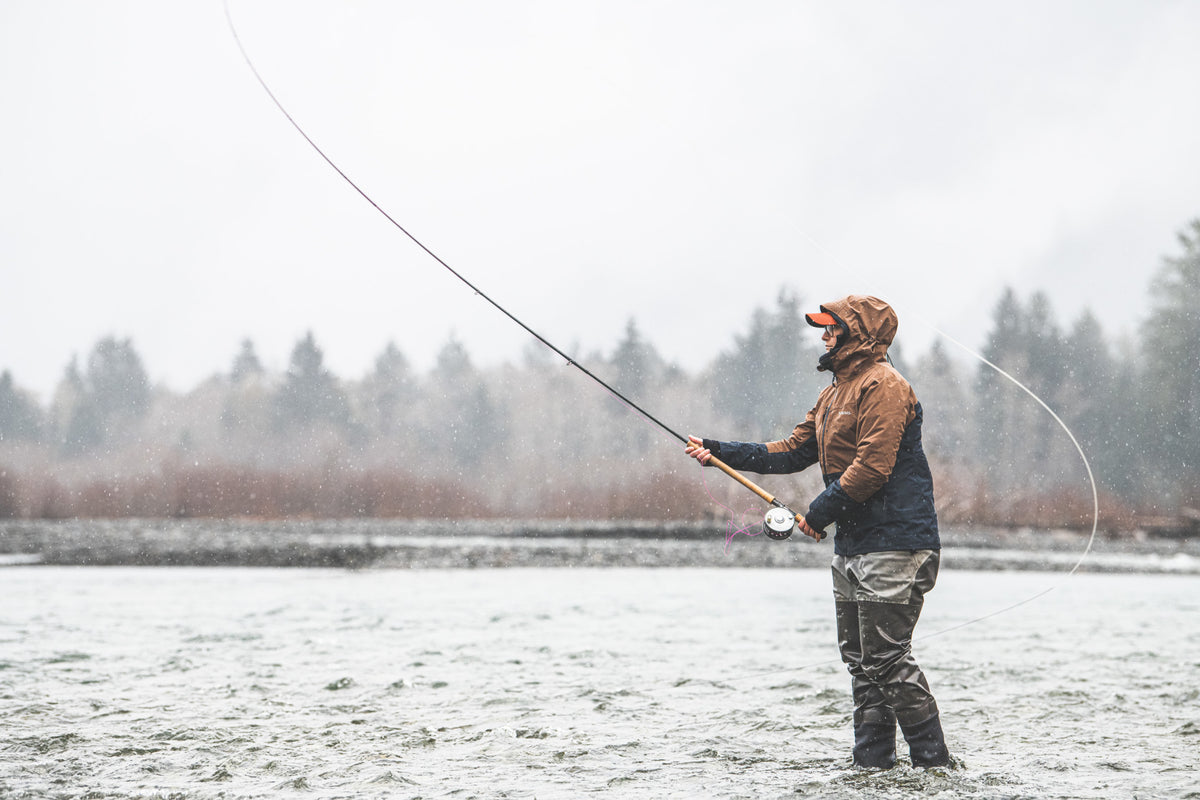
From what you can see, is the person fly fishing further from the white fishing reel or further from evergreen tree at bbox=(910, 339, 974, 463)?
evergreen tree at bbox=(910, 339, 974, 463)

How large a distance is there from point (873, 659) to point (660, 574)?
11.9 meters

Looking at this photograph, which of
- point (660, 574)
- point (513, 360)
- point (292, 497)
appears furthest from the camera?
point (513, 360)

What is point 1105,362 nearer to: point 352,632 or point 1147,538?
point 1147,538

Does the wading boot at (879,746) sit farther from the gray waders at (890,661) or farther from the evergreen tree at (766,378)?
the evergreen tree at (766,378)

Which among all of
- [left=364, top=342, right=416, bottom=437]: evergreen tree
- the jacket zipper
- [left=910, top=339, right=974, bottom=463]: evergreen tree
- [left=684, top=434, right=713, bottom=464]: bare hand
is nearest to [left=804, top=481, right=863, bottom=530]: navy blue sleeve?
the jacket zipper

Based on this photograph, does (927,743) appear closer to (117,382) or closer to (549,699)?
(549,699)

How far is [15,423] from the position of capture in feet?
98.1

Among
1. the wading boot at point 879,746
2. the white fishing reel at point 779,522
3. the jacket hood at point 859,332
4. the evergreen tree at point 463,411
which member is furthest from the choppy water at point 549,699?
the evergreen tree at point 463,411

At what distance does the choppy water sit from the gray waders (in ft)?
0.41

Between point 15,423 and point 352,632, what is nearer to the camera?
point 352,632

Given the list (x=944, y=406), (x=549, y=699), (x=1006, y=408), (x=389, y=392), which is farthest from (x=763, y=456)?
(x=389, y=392)

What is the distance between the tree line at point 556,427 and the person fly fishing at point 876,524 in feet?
52.1

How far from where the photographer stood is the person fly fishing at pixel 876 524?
13.5ft

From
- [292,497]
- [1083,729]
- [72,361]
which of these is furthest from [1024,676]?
[72,361]
